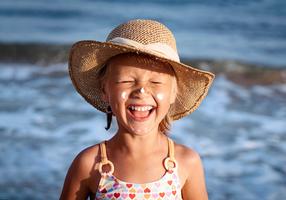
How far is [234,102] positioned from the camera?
7.52 metres

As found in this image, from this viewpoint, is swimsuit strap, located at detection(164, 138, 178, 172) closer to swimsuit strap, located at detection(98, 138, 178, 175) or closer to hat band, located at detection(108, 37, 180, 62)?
swimsuit strap, located at detection(98, 138, 178, 175)

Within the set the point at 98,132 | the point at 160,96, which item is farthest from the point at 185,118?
the point at 160,96

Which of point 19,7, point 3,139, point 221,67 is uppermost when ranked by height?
point 19,7

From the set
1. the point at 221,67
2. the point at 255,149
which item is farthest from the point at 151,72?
the point at 221,67

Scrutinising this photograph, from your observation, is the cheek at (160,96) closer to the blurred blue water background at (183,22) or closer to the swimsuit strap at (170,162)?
the swimsuit strap at (170,162)

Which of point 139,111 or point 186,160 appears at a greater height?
point 139,111

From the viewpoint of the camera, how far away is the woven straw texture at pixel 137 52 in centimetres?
282

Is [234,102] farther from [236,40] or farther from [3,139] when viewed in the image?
[236,40]

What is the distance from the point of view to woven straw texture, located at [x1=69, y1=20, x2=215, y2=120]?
2.82 m

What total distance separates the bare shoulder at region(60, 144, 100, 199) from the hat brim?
0.76 ft

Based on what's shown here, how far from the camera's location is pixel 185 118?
6.80m

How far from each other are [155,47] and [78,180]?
0.57m

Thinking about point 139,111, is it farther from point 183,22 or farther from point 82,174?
point 183,22

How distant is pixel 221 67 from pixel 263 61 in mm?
703
